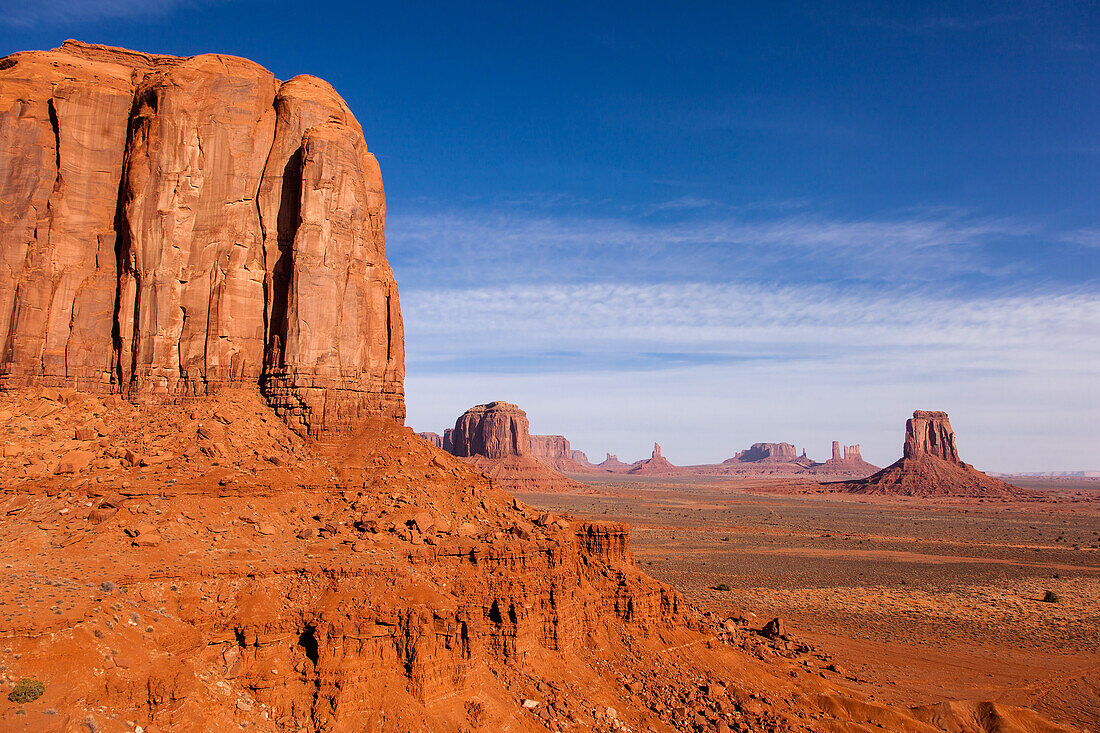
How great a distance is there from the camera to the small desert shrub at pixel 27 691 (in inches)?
468

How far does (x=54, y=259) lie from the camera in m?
22.8

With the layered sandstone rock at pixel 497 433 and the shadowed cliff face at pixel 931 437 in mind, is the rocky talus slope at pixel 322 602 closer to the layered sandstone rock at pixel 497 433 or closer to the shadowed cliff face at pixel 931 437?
the layered sandstone rock at pixel 497 433

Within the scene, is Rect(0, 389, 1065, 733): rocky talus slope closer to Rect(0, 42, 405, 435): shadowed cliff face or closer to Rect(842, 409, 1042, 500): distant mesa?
Rect(0, 42, 405, 435): shadowed cliff face

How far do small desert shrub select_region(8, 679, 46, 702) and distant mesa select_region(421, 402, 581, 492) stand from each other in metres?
135

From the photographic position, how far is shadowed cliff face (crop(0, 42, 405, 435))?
22.8 meters

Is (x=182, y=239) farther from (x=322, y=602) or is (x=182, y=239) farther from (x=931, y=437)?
(x=931, y=437)

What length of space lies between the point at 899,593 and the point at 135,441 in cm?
4875

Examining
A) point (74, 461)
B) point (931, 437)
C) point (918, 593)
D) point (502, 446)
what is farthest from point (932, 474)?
point (74, 461)

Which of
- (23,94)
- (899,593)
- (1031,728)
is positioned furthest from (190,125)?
(899,593)

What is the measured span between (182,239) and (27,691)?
1600cm

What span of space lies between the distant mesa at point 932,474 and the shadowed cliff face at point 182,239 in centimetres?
17622

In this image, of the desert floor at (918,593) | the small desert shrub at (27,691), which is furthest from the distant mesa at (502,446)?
the small desert shrub at (27,691)

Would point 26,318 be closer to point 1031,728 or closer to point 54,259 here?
point 54,259

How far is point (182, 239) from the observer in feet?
77.2
